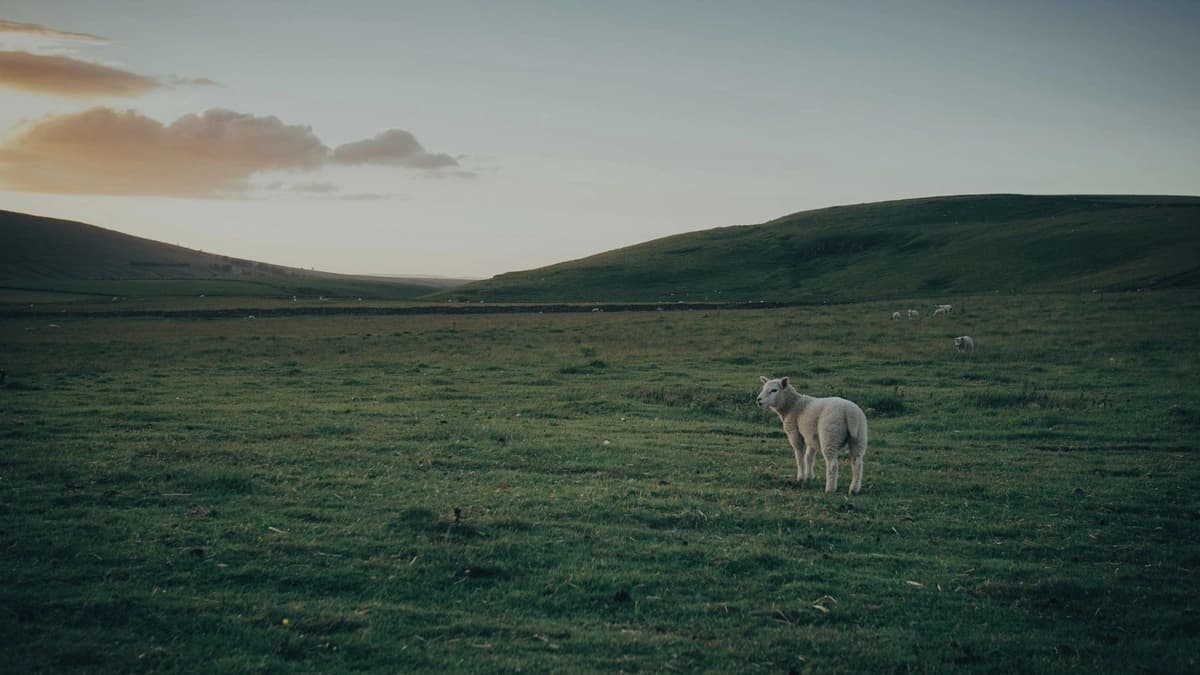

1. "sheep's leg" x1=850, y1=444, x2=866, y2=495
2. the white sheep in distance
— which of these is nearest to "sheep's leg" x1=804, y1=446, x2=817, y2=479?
the white sheep in distance

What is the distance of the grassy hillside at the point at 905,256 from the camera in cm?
8856

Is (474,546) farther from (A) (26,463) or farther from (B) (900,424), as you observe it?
(B) (900,424)

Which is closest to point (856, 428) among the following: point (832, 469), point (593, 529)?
point (832, 469)

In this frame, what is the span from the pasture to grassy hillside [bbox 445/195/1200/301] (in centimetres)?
6188

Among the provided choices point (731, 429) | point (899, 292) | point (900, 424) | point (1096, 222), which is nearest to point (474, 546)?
point (731, 429)

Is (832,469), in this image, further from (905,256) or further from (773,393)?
(905,256)

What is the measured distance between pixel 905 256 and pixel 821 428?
115m

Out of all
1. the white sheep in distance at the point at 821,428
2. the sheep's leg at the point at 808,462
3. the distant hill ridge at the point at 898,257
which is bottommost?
the sheep's leg at the point at 808,462

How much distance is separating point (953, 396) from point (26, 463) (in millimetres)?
25941

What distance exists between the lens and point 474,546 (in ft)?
35.0

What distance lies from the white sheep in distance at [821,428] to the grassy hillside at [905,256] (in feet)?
214

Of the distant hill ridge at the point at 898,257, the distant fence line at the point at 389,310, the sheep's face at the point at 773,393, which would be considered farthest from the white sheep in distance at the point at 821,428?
the distant hill ridge at the point at 898,257

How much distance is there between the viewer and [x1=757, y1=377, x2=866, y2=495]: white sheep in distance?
14.2 metres

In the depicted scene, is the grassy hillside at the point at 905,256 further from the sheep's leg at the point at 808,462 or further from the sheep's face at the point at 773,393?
the sheep's leg at the point at 808,462
